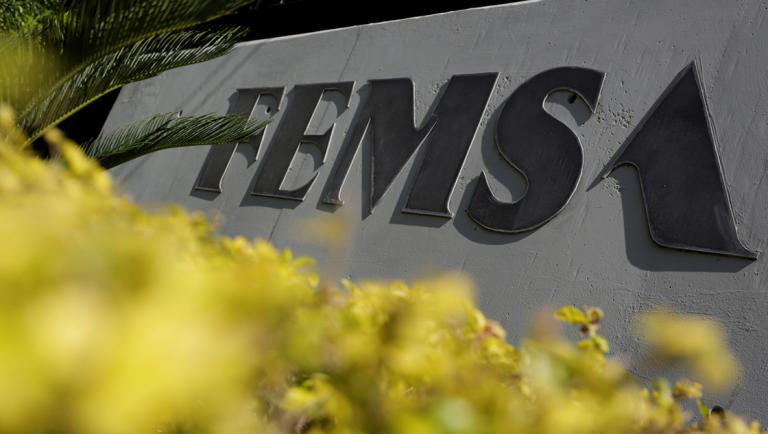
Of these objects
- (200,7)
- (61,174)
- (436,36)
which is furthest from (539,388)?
(436,36)

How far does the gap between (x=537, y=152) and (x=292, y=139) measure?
1909mm

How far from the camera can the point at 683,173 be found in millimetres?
3098

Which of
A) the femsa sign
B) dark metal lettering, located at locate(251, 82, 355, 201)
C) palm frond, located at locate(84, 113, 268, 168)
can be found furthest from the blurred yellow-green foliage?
dark metal lettering, located at locate(251, 82, 355, 201)

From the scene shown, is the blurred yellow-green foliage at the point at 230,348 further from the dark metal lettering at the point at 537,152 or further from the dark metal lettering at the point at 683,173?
the dark metal lettering at the point at 537,152

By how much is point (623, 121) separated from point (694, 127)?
36 cm

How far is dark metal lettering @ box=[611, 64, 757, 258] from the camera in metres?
2.94

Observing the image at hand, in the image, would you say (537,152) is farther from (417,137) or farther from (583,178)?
(417,137)

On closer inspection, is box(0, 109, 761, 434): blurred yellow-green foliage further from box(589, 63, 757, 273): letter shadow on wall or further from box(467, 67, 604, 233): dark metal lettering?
box(467, 67, 604, 233): dark metal lettering

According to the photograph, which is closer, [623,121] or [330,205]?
[623,121]

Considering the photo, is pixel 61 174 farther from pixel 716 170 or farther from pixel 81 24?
pixel 716 170

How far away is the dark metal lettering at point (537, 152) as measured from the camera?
3.46 metres

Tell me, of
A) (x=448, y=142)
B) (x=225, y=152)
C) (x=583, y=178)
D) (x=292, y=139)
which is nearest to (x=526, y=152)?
(x=583, y=178)

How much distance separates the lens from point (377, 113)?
14.6 feet

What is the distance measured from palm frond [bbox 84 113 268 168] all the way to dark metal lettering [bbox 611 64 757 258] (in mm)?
2158
